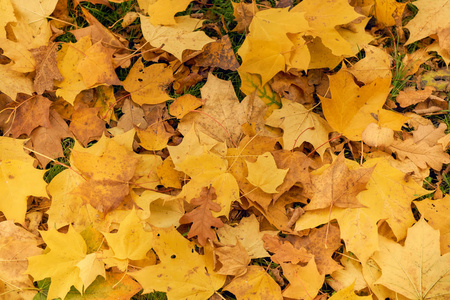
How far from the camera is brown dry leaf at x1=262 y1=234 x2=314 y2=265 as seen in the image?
1700 mm

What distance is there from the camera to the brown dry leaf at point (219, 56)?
6.46 feet

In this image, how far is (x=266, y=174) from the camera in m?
1.71

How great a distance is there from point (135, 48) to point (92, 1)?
1.09 ft

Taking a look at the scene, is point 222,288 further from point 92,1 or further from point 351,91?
point 92,1

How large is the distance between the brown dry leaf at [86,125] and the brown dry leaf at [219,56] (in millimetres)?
597

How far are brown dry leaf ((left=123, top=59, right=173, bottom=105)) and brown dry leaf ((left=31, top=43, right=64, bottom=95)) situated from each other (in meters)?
0.34

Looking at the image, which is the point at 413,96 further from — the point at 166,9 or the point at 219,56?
the point at 166,9

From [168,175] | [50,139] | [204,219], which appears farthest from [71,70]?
[204,219]

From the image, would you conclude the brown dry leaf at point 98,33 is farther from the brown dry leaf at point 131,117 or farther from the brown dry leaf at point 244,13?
the brown dry leaf at point 244,13

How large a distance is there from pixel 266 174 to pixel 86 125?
96 centimetres

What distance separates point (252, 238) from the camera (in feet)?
5.83

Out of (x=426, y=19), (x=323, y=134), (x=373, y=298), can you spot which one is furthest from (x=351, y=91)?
(x=373, y=298)

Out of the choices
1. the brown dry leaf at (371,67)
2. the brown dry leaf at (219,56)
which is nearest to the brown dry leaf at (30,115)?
the brown dry leaf at (219,56)

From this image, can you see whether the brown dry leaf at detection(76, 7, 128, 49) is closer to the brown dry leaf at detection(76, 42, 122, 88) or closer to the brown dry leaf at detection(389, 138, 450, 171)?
the brown dry leaf at detection(76, 42, 122, 88)
